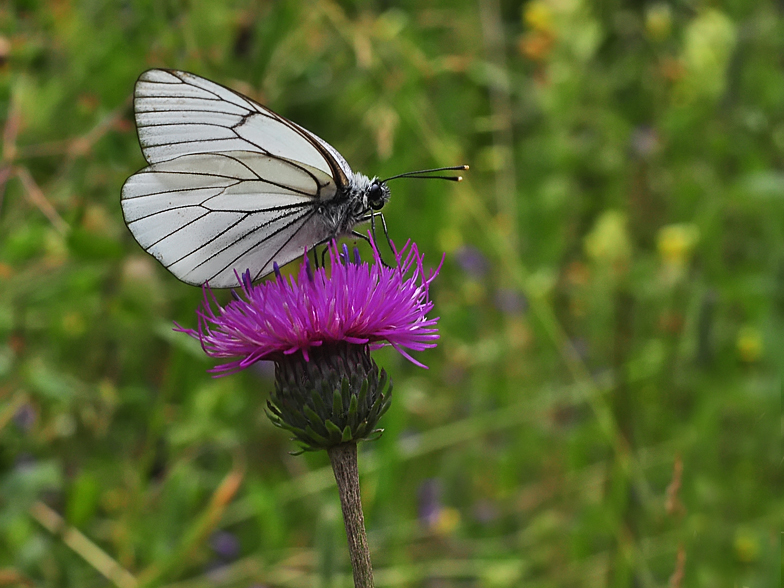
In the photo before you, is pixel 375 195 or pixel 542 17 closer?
pixel 375 195

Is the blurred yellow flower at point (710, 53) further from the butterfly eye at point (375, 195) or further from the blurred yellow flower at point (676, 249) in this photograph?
the butterfly eye at point (375, 195)

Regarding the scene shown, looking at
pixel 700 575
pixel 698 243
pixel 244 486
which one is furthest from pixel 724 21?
pixel 244 486

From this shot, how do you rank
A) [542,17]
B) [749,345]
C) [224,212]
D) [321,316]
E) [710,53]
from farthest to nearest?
[542,17] < [710,53] < [749,345] < [224,212] < [321,316]

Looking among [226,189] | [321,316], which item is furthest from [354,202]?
[321,316]

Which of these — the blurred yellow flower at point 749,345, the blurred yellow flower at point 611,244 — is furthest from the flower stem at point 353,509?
the blurred yellow flower at point 611,244

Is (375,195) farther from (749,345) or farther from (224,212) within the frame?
(749,345)

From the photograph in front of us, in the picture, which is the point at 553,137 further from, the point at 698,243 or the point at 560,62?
the point at 698,243
